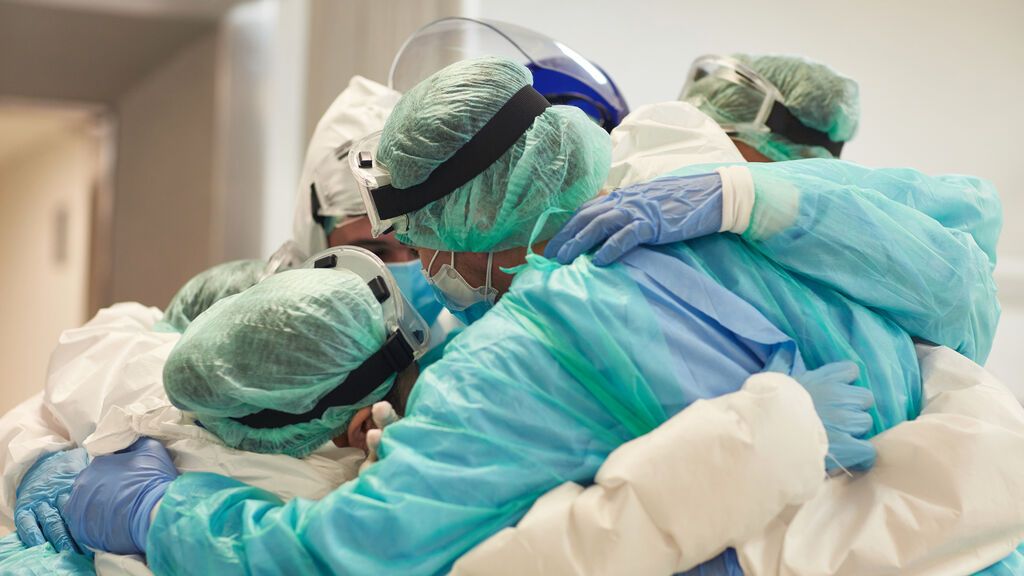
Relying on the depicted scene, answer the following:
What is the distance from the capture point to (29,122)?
533cm

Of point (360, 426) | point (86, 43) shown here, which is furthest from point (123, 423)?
point (86, 43)

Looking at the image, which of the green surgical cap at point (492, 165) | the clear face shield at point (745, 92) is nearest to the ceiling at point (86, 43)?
the clear face shield at point (745, 92)

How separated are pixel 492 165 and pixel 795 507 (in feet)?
1.83

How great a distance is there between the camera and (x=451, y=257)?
1.44 metres

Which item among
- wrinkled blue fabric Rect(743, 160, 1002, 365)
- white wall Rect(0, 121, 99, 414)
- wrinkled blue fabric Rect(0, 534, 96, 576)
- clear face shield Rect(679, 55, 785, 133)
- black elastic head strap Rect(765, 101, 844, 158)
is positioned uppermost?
clear face shield Rect(679, 55, 785, 133)

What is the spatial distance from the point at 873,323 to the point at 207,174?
2.95 meters

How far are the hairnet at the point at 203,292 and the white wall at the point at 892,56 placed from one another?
1161mm

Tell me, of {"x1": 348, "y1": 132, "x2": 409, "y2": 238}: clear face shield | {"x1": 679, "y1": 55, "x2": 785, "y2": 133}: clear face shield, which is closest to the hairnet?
{"x1": 348, "y1": 132, "x2": 409, "y2": 238}: clear face shield

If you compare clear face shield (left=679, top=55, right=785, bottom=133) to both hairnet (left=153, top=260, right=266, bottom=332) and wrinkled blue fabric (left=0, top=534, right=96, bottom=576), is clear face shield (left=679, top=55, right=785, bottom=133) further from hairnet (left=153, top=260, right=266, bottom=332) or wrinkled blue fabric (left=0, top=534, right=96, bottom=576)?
wrinkled blue fabric (left=0, top=534, right=96, bottom=576)

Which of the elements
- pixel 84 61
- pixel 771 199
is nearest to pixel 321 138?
pixel 771 199

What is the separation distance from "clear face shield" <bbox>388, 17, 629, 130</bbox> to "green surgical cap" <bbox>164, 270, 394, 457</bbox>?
704 mm

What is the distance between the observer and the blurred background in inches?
107

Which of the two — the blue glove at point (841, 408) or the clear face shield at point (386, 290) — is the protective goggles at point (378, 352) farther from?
the blue glove at point (841, 408)

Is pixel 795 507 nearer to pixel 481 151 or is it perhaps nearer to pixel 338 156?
pixel 481 151
